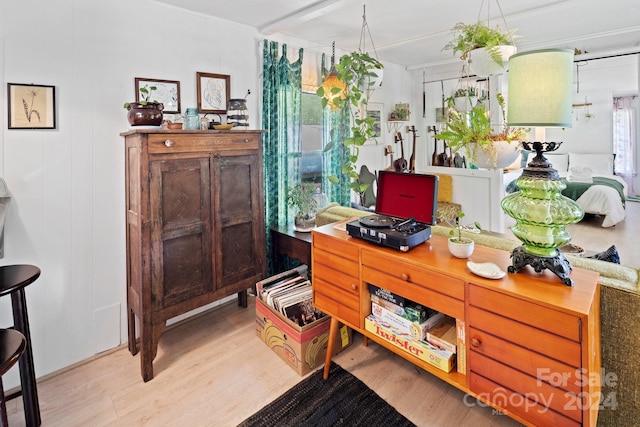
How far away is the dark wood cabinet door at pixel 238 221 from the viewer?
2.45m

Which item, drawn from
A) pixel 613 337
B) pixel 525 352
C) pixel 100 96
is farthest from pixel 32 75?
pixel 613 337

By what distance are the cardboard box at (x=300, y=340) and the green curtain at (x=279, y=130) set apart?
0.90m

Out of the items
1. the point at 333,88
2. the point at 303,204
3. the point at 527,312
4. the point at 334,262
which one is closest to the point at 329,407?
the point at 334,262

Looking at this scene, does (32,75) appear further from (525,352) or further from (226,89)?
(525,352)

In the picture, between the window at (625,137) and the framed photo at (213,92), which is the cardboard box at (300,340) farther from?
the window at (625,137)

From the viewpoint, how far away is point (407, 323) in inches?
64.7

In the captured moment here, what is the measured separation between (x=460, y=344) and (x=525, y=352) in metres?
0.28

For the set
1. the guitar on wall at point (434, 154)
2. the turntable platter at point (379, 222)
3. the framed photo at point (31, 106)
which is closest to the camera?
the turntable platter at point (379, 222)

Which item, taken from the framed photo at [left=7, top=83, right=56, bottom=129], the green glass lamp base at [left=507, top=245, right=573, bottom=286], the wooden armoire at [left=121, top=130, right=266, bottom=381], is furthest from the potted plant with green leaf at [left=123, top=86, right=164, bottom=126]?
the green glass lamp base at [left=507, top=245, right=573, bottom=286]

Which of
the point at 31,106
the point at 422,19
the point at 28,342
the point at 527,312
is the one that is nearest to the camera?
the point at 527,312

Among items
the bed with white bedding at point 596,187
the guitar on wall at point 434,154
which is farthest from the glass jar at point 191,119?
the bed with white bedding at point 596,187

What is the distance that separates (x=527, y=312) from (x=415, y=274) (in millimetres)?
447

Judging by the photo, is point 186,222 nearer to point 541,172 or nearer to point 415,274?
point 415,274

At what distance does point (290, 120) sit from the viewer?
3297 millimetres
